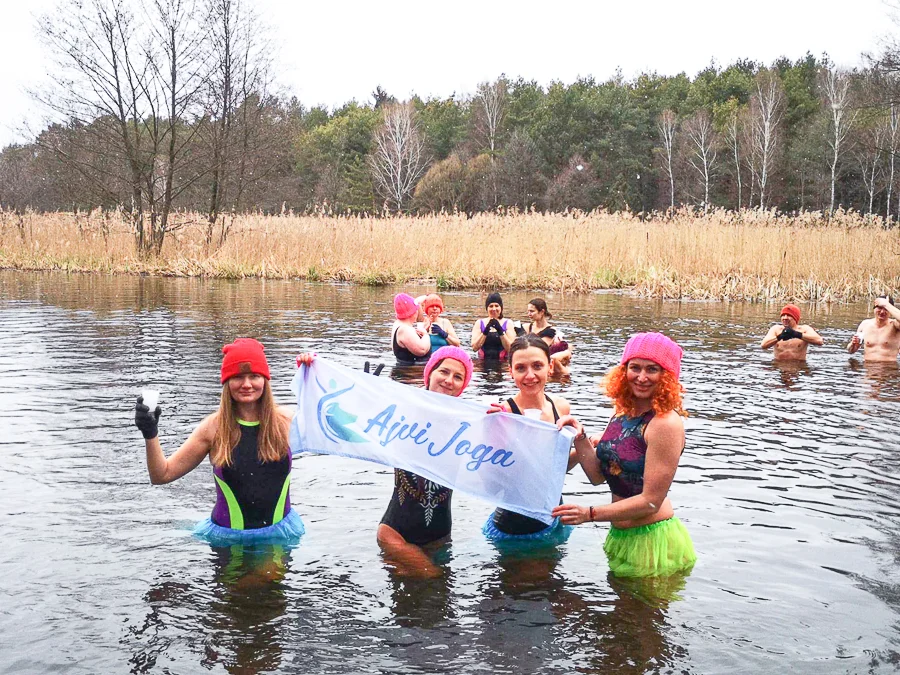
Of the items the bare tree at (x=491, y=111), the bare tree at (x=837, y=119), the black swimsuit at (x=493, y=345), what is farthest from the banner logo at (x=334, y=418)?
the bare tree at (x=491, y=111)

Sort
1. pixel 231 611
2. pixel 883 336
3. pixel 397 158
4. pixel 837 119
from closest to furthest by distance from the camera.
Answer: pixel 231 611 → pixel 883 336 → pixel 837 119 → pixel 397 158

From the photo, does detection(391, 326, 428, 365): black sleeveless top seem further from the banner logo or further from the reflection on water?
the reflection on water

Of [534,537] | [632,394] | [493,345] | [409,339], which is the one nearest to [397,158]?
[493,345]

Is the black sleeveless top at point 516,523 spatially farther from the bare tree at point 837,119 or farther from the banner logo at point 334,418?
the bare tree at point 837,119

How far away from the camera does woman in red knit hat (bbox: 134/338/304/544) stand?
566 centimetres

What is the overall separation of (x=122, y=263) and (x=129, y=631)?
27.2 meters

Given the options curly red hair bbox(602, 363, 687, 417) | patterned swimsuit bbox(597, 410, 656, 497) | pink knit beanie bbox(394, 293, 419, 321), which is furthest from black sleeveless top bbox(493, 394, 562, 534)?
pink knit beanie bbox(394, 293, 419, 321)

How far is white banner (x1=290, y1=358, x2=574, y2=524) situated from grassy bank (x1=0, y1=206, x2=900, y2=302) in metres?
17.8

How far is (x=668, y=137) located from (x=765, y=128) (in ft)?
22.9

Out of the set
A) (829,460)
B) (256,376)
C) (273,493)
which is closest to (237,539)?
(273,493)

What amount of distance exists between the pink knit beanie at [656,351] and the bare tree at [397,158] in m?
58.6

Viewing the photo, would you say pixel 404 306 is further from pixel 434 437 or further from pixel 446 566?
pixel 446 566

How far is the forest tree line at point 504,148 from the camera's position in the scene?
32000mm

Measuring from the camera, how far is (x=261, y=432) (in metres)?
5.82
